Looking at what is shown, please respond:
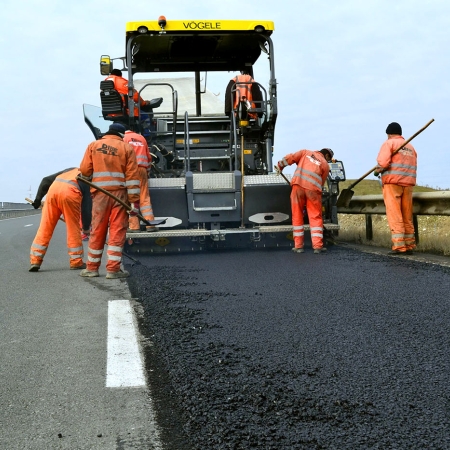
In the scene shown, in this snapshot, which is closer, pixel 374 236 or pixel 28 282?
pixel 28 282

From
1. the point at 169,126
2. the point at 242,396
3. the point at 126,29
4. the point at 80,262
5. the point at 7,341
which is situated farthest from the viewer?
the point at 169,126

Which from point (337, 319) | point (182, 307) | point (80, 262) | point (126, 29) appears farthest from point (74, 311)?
point (126, 29)

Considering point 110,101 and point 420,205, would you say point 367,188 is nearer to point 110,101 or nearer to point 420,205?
point 420,205

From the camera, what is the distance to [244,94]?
10359 mm

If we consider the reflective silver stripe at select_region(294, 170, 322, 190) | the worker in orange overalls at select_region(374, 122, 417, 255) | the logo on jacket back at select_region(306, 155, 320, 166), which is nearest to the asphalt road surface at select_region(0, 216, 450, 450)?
the worker in orange overalls at select_region(374, 122, 417, 255)

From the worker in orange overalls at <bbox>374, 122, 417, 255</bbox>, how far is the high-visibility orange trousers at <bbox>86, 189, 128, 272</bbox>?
330cm

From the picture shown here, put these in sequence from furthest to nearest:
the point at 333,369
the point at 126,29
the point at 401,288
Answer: the point at 126,29, the point at 401,288, the point at 333,369

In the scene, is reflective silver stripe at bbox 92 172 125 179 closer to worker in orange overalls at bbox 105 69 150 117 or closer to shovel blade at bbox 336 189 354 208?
worker in orange overalls at bbox 105 69 150 117

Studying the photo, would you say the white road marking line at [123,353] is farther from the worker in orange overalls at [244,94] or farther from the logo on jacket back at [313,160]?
the worker in orange overalls at [244,94]

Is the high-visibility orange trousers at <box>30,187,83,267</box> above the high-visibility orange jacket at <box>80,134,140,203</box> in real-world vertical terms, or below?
below

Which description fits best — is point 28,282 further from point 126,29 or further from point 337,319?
point 126,29

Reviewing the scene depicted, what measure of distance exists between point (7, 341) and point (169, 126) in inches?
276

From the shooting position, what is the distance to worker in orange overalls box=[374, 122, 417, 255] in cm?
848

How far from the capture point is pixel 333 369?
10.1 feet
